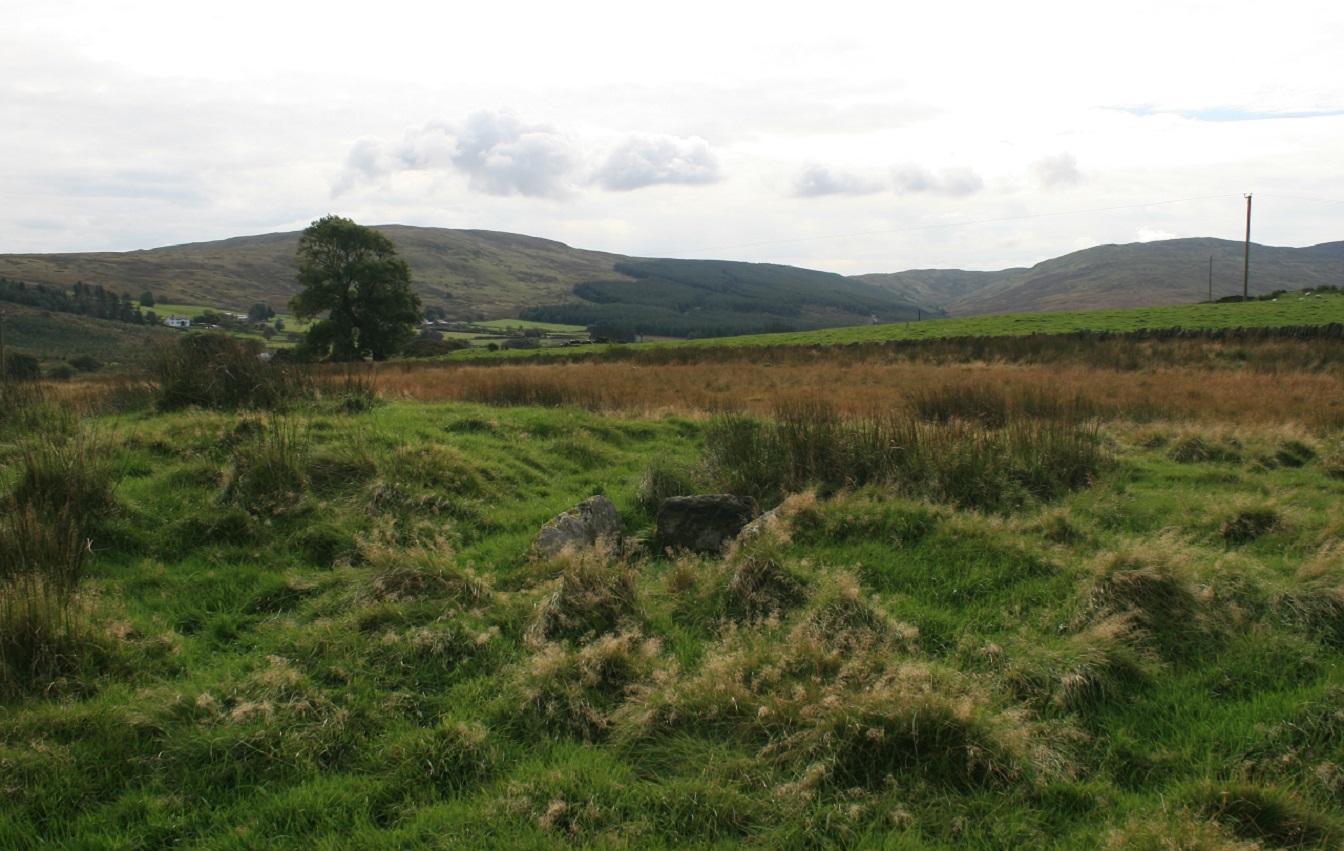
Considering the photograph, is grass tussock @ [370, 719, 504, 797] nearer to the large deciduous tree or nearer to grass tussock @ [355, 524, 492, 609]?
grass tussock @ [355, 524, 492, 609]

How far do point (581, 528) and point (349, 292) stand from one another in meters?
46.4

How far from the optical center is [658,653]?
5316 millimetres

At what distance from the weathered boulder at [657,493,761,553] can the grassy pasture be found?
315mm

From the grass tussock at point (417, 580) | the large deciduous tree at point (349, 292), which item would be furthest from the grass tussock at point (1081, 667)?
the large deciduous tree at point (349, 292)

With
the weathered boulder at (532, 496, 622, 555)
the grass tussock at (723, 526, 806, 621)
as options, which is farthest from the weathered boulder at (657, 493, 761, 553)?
the grass tussock at (723, 526, 806, 621)

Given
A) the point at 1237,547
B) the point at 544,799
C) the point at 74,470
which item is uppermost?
the point at 74,470

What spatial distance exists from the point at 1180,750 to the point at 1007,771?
41.0 inches

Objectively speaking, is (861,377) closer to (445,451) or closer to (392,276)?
(445,451)

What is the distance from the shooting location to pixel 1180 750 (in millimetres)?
4105

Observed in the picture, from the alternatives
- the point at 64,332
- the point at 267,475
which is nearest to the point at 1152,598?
the point at 267,475

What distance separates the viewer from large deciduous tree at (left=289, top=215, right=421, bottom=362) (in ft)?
156

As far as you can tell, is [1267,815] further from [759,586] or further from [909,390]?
[909,390]

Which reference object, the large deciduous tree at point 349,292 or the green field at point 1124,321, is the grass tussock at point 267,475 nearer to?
the green field at point 1124,321

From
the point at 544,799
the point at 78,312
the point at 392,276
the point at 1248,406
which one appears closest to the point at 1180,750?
the point at 544,799
